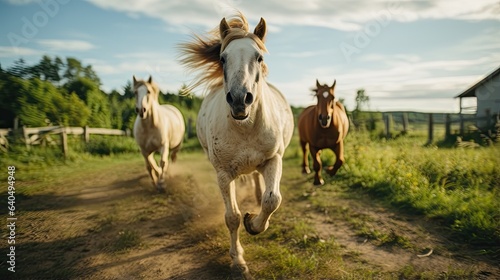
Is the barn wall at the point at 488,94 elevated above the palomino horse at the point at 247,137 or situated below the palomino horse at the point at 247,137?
above

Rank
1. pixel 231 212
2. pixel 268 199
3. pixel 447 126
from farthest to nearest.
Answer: pixel 447 126, pixel 231 212, pixel 268 199

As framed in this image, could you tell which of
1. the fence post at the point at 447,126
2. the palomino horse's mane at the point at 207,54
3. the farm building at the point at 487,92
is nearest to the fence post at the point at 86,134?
the palomino horse's mane at the point at 207,54

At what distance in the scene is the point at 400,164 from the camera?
7.15 metres

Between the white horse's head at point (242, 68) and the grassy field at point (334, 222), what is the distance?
184 cm

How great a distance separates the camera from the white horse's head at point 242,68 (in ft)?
8.06

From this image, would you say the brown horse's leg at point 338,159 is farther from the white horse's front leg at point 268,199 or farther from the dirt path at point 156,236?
the white horse's front leg at point 268,199

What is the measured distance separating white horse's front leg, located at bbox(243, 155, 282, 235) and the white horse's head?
2.71ft

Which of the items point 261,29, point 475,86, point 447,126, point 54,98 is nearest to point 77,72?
point 54,98

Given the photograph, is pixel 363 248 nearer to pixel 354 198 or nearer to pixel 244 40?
pixel 354 198

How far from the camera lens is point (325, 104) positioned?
5840 millimetres

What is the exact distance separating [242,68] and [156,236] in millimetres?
3031

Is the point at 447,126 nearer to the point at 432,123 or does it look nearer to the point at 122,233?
the point at 432,123

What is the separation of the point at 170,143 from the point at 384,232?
237 inches

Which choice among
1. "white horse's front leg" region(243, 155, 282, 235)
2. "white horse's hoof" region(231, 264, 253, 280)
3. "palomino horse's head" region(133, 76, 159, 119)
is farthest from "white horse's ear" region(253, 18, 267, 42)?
"palomino horse's head" region(133, 76, 159, 119)
